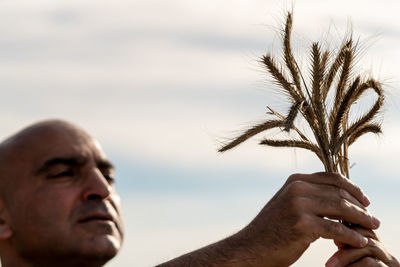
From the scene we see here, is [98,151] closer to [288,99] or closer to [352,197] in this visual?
[352,197]

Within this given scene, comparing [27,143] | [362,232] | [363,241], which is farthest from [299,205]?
[27,143]

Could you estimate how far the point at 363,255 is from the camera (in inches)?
221

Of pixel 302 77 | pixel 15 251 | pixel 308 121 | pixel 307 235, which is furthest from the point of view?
pixel 302 77

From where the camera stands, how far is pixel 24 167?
12.7 ft

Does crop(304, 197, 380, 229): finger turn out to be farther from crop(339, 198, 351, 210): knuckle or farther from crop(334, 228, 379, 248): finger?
crop(334, 228, 379, 248): finger

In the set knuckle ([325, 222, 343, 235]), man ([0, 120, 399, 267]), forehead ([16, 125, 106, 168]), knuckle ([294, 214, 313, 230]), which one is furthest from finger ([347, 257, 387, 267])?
forehead ([16, 125, 106, 168])

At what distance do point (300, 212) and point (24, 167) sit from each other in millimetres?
2040

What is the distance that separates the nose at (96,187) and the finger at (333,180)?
1.87 meters

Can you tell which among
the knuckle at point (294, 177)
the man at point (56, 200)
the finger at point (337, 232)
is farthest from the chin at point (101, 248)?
the knuckle at point (294, 177)

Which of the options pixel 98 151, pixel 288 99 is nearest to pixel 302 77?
pixel 288 99

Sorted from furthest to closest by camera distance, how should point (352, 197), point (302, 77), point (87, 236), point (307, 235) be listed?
point (302, 77) → point (352, 197) → point (307, 235) → point (87, 236)

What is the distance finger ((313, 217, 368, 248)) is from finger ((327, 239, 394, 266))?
109mm

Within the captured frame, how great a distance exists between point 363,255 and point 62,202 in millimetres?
2906

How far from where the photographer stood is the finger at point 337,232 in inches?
195
